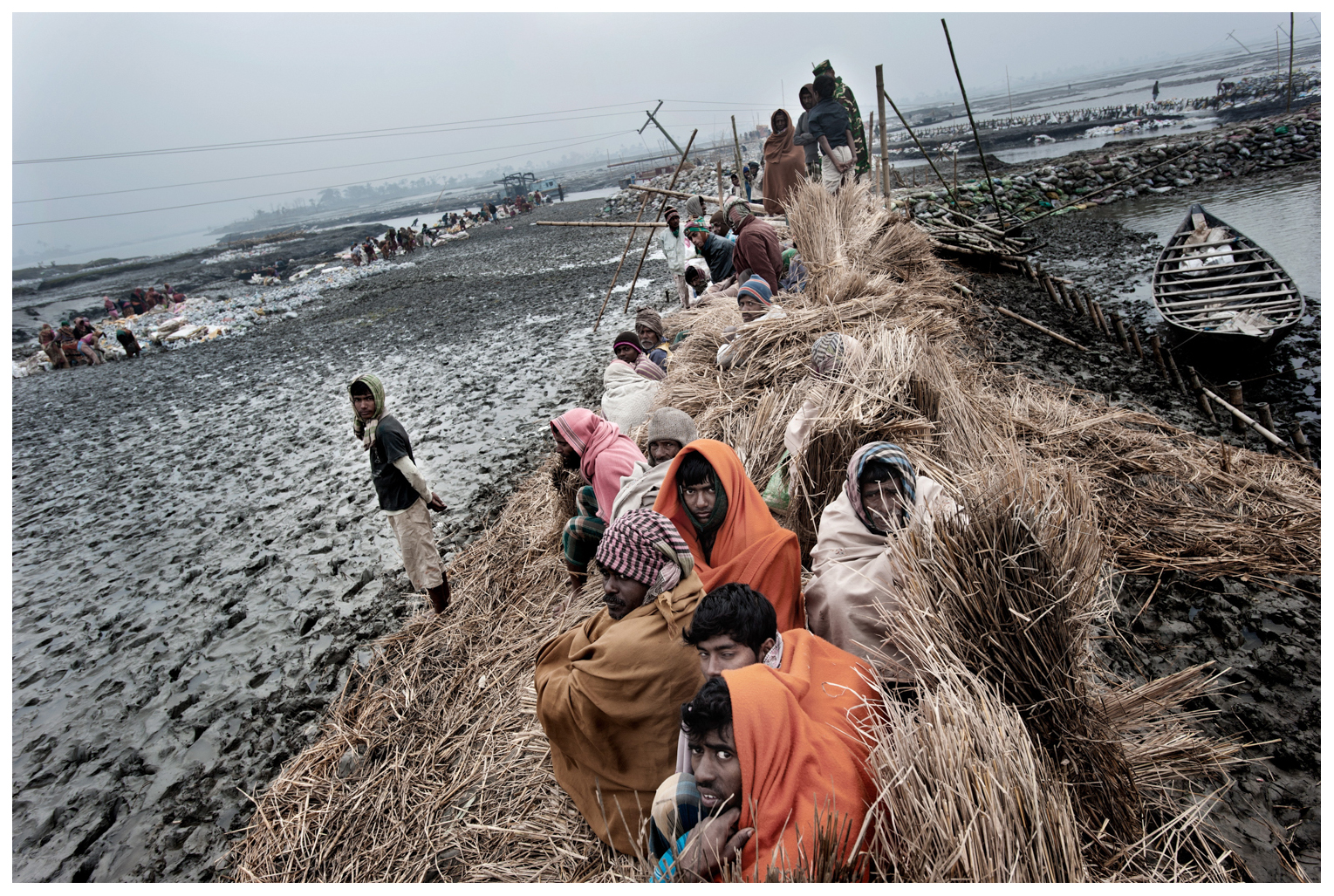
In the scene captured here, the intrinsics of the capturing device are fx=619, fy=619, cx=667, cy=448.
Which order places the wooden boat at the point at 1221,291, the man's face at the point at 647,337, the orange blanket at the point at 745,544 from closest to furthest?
the orange blanket at the point at 745,544, the man's face at the point at 647,337, the wooden boat at the point at 1221,291

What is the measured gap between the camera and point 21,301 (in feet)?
106

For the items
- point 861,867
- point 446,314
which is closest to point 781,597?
point 861,867

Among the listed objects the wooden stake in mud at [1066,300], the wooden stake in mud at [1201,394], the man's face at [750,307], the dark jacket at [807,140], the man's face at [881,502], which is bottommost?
the wooden stake in mud at [1201,394]

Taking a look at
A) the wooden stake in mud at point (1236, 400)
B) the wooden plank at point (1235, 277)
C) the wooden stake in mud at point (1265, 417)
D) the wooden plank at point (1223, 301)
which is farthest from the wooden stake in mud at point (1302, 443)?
the wooden plank at point (1235, 277)

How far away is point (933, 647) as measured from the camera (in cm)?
156

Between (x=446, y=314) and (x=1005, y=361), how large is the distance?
13.1 m

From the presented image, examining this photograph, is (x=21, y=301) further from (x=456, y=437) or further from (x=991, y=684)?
(x=991, y=684)

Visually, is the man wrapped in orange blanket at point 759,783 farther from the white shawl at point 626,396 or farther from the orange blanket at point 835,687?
the white shawl at point 626,396

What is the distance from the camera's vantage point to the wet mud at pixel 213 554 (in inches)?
141

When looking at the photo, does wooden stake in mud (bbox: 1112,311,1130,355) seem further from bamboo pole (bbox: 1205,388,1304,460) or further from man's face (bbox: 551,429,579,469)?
man's face (bbox: 551,429,579,469)

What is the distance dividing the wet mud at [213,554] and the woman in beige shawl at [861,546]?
10.4ft

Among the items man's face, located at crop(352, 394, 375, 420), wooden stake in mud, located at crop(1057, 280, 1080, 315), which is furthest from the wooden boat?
man's face, located at crop(352, 394, 375, 420)

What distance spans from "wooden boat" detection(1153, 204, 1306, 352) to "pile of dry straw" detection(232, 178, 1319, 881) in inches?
111

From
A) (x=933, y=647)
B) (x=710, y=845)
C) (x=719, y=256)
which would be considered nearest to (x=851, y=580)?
(x=933, y=647)
